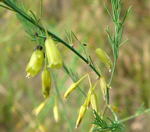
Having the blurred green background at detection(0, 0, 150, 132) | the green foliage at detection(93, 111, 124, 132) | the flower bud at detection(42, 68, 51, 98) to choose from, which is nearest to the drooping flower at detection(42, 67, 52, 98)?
the flower bud at detection(42, 68, 51, 98)

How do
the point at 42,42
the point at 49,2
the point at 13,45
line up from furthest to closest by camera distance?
the point at 49,2 < the point at 13,45 < the point at 42,42

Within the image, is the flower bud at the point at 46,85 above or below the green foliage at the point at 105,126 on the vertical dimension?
above

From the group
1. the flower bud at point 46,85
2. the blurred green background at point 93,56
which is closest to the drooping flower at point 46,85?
the flower bud at point 46,85

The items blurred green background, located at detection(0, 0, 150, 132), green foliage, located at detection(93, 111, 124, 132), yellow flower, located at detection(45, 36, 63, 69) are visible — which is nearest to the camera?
yellow flower, located at detection(45, 36, 63, 69)

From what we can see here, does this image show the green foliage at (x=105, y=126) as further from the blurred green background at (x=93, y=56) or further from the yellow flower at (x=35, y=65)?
the blurred green background at (x=93, y=56)

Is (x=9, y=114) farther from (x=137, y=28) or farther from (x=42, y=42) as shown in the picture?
(x=42, y=42)

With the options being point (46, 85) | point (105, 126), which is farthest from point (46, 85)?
point (105, 126)

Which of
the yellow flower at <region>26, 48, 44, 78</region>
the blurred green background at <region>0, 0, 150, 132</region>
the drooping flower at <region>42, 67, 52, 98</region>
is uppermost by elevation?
the yellow flower at <region>26, 48, 44, 78</region>

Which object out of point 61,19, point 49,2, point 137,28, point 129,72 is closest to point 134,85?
point 129,72

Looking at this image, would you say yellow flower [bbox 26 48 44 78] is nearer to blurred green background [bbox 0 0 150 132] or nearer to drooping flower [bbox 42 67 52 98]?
drooping flower [bbox 42 67 52 98]
